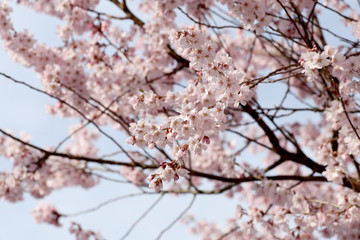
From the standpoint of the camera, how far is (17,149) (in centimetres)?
651

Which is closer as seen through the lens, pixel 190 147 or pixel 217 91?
pixel 190 147

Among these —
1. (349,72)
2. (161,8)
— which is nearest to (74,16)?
(161,8)

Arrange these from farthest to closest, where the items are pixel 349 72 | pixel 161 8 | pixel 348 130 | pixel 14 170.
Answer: pixel 14 170 → pixel 161 8 → pixel 348 130 → pixel 349 72

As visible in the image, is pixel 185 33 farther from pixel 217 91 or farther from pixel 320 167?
pixel 320 167

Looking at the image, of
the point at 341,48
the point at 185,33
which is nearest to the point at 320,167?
the point at 341,48

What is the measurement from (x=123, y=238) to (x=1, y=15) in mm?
3379

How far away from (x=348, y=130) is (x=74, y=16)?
4.20 metres

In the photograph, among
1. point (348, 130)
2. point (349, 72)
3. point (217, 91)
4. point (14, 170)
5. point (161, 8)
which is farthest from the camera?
point (14, 170)

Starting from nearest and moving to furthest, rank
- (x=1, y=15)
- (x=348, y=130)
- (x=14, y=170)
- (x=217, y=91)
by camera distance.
A: (x=217, y=91) → (x=348, y=130) → (x=1, y=15) → (x=14, y=170)

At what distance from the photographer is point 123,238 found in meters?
5.12

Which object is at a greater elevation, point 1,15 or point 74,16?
point 74,16

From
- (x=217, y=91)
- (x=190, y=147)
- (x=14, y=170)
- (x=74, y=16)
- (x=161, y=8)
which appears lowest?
(x=190, y=147)

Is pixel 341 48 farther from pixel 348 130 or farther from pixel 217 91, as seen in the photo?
pixel 217 91

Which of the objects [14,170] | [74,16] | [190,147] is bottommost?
[190,147]
